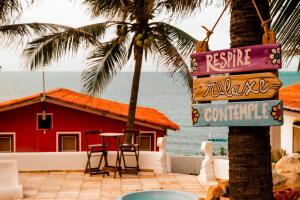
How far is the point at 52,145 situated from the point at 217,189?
13.5 m

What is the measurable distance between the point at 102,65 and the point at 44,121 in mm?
7619

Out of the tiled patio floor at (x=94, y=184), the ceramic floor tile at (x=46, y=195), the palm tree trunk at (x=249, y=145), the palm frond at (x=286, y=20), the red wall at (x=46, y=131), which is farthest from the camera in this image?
the red wall at (x=46, y=131)

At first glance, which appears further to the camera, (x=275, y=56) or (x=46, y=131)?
(x=46, y=131)

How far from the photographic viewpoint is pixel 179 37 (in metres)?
15.3

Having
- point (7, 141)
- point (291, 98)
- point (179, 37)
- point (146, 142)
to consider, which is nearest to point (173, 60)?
point (179, 37)

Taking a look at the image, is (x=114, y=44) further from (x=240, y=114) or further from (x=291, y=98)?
(x=240, y=114)

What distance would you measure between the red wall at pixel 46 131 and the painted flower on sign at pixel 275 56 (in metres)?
18.4

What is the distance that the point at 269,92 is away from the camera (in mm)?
4250

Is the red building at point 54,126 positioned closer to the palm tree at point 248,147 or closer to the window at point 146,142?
the window at point 146,142

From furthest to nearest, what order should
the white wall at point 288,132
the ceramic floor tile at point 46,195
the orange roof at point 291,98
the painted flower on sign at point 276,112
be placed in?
the white wall at point 288,132 < the orange roof at point 291,98 < the ceramic floor tile at point 46,195 < the painted flower on sign at point 276,112

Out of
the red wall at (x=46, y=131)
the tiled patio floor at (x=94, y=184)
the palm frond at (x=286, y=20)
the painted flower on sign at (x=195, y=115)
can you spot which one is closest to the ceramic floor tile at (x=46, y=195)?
the tiled patio floor at (x=94, y=184)

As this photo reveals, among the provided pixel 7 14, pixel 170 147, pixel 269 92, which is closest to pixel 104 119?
pixel 7 14

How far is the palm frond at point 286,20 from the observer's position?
5453 mm

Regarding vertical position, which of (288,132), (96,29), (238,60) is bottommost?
(288,132)
